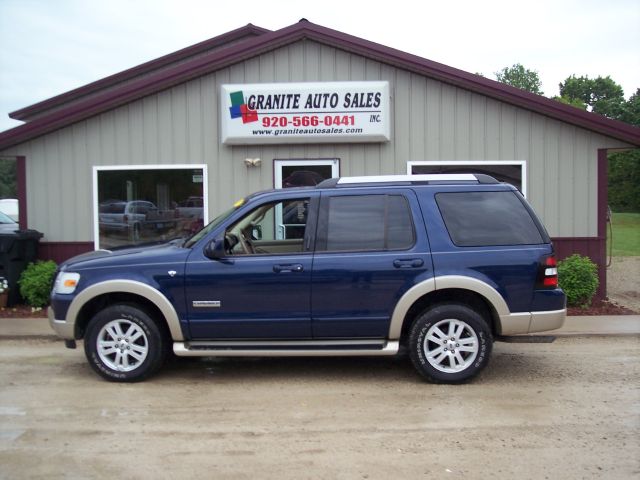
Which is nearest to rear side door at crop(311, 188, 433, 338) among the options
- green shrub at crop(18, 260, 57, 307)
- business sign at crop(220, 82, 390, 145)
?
business sign at crop(220, 82, 390, 145)

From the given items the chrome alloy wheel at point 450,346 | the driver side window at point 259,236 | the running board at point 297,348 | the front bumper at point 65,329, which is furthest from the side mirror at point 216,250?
the chrome alloy wheel at point 450,346

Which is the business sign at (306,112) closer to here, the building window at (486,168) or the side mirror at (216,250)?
the building window at (486,168)

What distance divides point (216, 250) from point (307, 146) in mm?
4793

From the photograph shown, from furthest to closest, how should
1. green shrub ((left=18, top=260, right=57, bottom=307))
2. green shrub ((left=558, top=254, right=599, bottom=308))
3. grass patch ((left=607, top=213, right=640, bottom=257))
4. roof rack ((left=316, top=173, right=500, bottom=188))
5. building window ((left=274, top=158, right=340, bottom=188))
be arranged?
1. grass patch ((left=607, top=213, right=640, bottom=257))
2. building window ((left=274, top=158, right=340, bottom=188))
3. green shrub ((left=18, top=260, right=57, bottom=307))
4. green shrub ((left=558, top=254, right=599, bottom=308))
5. roof rack ((left=316, top=173, right=500, bottom=188))

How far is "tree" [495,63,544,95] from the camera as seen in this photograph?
→ 82.6 metres

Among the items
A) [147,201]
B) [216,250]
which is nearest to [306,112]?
[147,201]

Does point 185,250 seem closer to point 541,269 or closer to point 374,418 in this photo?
point 374,418

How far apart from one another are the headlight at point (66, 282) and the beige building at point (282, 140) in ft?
14.2

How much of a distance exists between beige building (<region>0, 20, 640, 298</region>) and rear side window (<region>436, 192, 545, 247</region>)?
423 cm

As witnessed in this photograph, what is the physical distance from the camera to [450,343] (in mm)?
6070

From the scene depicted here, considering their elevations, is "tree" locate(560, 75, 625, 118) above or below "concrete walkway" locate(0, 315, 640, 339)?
above

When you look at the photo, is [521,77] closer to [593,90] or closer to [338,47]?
[593,90]

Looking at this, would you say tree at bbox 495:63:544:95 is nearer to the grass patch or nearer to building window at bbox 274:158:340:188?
the grass patch

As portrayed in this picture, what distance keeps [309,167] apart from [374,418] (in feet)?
19.4
